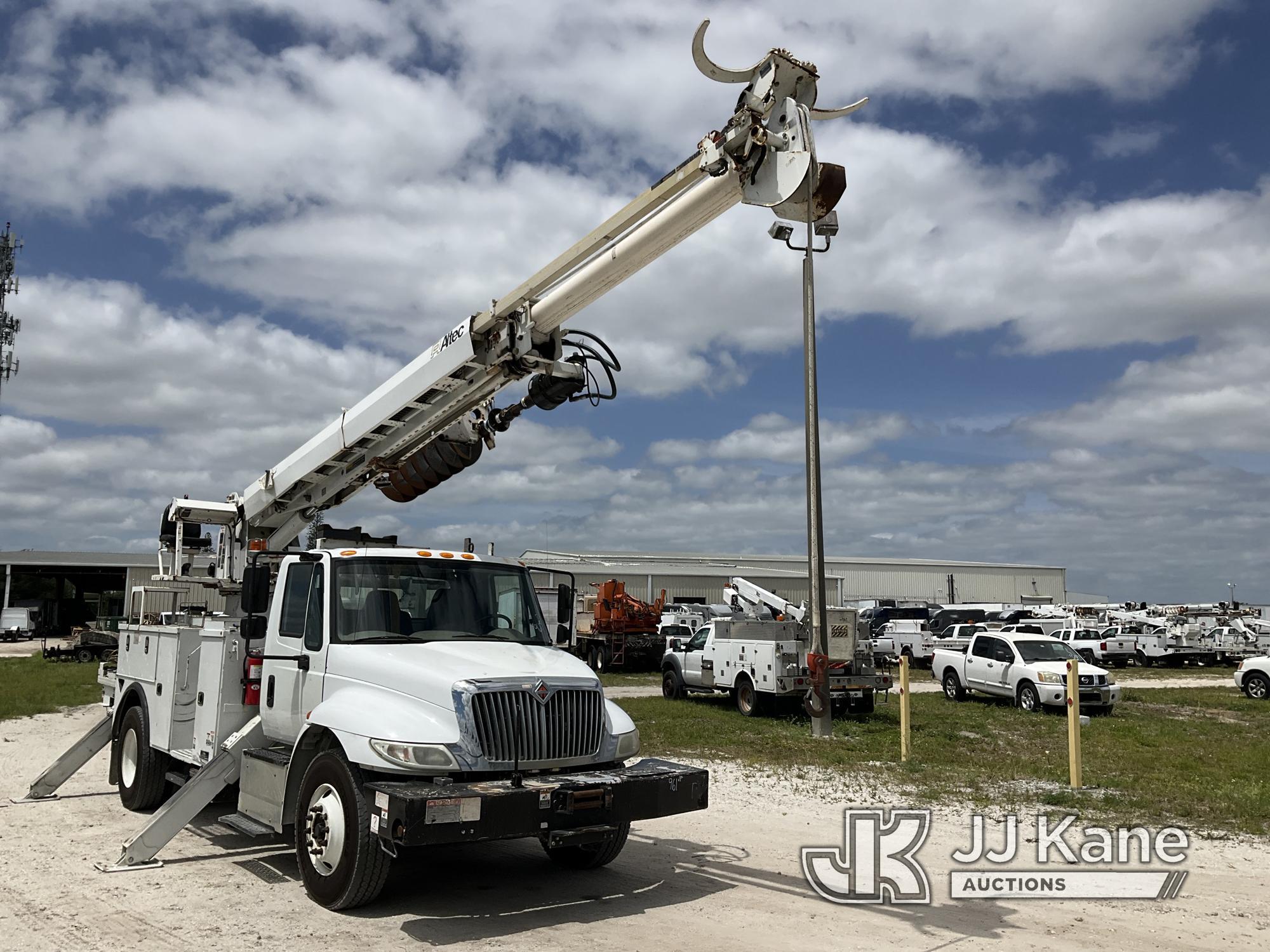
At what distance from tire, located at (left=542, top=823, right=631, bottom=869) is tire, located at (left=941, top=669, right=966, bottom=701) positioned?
675 inches

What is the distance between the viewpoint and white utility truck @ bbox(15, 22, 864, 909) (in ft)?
21.1

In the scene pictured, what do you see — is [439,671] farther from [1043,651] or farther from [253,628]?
[1043,651]

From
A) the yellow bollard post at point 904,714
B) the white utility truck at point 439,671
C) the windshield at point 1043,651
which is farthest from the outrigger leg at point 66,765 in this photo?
the windshield at point 1043,651

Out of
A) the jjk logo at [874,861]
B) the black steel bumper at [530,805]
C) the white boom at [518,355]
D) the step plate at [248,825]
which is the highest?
the white boom at [518,355]

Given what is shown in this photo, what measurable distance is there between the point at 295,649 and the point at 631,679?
22.3m

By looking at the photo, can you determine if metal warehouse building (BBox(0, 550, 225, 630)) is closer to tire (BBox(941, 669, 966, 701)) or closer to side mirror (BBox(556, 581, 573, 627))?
tire (BBox(941, 669, 966, 701))

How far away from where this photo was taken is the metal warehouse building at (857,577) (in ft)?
194

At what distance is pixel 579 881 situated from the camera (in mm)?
7516

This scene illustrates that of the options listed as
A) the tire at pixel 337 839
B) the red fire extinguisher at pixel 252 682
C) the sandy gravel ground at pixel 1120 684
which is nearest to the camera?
the tire at pixel 337 839

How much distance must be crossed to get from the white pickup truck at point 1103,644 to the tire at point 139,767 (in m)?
28.5

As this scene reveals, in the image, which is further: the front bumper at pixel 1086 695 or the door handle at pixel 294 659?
the front bumper at pixel 1086 695

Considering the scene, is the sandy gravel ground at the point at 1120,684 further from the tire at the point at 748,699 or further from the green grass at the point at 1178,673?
the tire at the point at 748,699

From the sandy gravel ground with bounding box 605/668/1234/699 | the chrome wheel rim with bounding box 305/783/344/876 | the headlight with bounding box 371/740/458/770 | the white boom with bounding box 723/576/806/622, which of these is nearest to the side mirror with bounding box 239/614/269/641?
the chrome wheel rim with bounding box 305/783/344/876

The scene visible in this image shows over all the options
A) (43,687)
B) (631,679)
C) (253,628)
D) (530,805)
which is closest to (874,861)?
(530,805)
